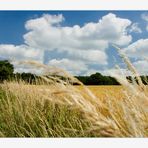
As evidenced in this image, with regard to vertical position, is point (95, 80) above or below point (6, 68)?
below

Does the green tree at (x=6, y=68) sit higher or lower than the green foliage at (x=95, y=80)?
higher

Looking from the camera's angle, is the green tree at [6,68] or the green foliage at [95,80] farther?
the green tree at [6,68]

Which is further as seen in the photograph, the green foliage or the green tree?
the green tree

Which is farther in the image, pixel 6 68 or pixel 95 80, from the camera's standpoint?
pixel 6 68

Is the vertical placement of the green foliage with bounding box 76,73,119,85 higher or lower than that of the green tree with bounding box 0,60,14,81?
lower

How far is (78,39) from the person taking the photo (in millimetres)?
2736

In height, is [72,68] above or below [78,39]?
below
